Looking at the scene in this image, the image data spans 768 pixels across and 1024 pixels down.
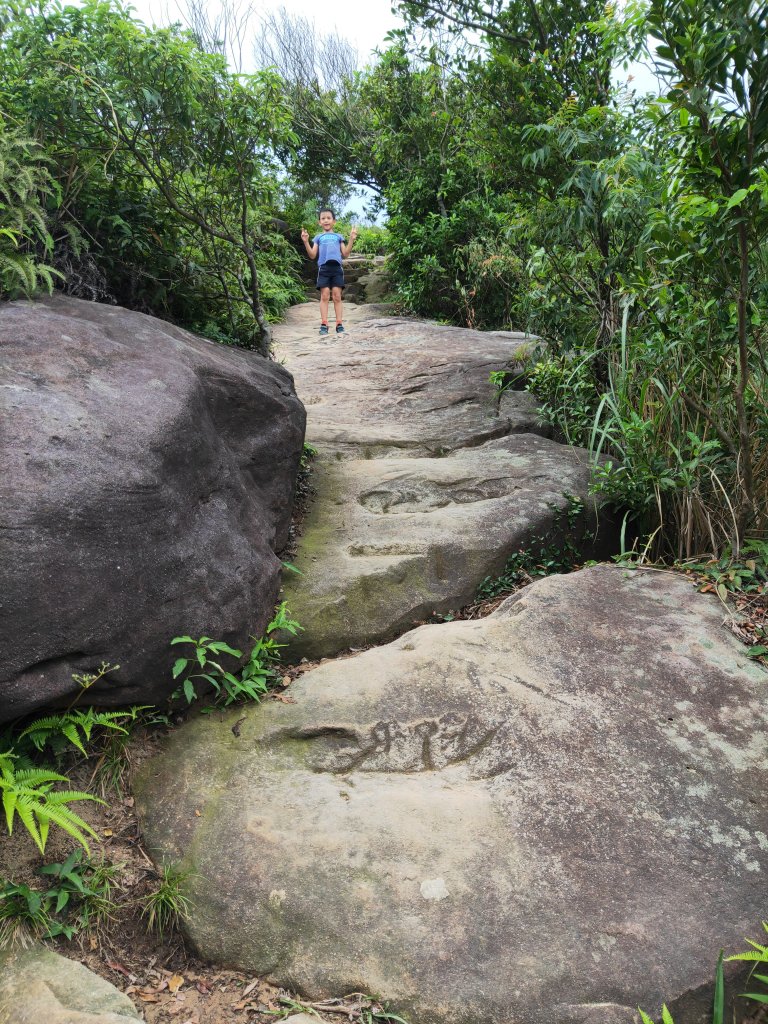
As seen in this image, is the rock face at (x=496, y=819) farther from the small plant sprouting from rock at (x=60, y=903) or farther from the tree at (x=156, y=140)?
the tree at (x=156, y=140)

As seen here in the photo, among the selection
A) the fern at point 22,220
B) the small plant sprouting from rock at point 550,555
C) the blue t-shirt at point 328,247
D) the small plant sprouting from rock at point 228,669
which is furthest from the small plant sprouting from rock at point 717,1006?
the blue t-shirt at point 328,247

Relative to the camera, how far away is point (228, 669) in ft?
10.3

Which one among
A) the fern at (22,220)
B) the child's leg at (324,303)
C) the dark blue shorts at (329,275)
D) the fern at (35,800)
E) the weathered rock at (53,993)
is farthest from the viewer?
the child's leg at (324,303)

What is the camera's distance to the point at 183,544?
299cm

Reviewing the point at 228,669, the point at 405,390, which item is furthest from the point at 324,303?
the point at 228,669

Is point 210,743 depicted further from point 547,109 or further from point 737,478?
point 547,109

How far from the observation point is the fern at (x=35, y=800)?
7.20 ft

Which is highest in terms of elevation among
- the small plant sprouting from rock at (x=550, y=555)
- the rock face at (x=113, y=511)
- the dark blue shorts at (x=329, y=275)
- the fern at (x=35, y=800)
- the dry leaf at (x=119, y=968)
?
the dark blue shorts at (x=329, y=275)

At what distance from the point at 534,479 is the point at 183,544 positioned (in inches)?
100

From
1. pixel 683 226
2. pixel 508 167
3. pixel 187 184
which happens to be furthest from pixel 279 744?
pixel 508 167

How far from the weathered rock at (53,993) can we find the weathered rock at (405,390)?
378cm

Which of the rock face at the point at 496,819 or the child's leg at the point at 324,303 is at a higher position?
the child's leg at the point at 324,303

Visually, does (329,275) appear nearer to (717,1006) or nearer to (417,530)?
(417,530)

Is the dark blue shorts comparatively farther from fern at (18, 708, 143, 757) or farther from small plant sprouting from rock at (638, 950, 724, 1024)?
small plant sprouting from rock at (638, 950, 724, 1024)
